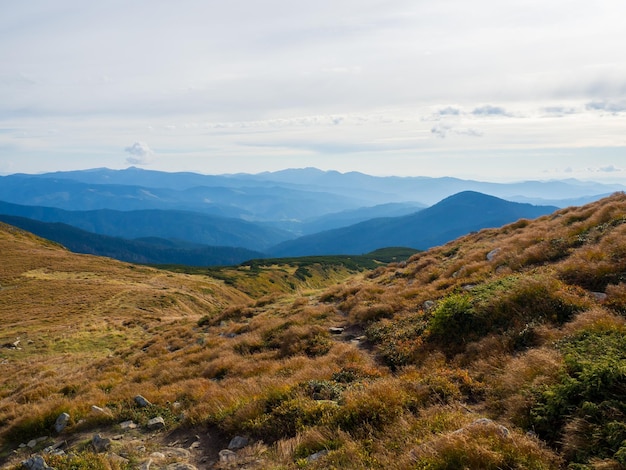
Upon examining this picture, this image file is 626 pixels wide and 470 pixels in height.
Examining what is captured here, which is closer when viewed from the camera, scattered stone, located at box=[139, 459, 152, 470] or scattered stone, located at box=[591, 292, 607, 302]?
scattered stone, located at box=[139, 459, 152, 470]

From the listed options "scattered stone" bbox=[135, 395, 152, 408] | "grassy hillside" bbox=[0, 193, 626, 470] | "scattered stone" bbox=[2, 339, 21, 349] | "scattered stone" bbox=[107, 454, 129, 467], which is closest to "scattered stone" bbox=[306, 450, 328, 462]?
"grassy hillside" bbox=[0, 193, 626, 470]

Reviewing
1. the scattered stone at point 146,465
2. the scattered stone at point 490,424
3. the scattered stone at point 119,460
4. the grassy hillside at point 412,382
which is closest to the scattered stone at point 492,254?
the grassy hillside at point 412,382

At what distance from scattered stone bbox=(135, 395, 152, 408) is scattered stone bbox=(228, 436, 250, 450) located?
14.4 feet

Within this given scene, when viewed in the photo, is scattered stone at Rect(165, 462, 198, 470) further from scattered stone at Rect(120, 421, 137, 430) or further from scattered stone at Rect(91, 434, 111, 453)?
scattered stone at Rect(120, 421, 137, 430)

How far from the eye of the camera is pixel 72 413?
1056 cm

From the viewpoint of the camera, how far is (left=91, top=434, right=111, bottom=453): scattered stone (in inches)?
323

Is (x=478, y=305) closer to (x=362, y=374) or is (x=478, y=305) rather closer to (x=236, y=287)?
(x=362, y=374)

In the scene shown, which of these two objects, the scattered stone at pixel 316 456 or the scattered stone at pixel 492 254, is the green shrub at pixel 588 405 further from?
the scattered stone at pixel 492 254

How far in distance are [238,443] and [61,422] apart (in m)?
6.18

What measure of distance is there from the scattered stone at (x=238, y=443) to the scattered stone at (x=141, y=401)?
4.39 meters

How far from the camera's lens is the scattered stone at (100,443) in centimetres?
821

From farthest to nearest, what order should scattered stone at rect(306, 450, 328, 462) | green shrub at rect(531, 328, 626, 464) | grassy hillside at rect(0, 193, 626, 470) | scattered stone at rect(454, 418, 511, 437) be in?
scattered stone at rect(306, 450, 328, 462), grassy hillside at rect(0, 193, 626, 470), scattered stone at rect(454, 418, 511, 437), green shrub at rect(531, 328, 626, 464)

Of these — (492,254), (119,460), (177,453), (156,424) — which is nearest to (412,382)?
(177,453)

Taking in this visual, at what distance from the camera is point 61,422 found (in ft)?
33.2
